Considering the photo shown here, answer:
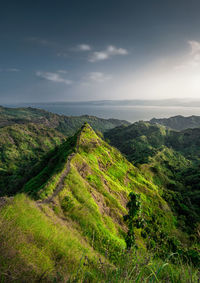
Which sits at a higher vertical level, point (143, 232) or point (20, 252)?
point (20, 252)

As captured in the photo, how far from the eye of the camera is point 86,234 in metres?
15.2

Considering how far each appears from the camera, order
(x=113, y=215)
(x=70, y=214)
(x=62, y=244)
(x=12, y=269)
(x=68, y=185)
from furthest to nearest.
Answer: (x=113, y=215), (x=68, y=185), (x=70, y=214), (x=62, y=244), (x=12, y=269)

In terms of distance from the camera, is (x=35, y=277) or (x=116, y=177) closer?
(x=35, y=277)

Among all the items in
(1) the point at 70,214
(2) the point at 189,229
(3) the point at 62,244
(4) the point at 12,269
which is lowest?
(2) the point at 189,229

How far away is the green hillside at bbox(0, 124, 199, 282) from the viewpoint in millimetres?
3207

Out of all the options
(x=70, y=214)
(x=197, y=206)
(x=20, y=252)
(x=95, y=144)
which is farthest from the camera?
(x=197, y=206)

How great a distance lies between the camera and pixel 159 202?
179 feet

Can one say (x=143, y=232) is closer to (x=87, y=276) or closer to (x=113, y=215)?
(x=113, y=215)

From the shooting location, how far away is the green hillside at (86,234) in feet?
10.5

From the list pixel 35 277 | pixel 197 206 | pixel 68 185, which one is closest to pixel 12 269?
pixel 35 277

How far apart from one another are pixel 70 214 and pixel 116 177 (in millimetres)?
29822

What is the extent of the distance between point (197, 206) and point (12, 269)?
114172 mm

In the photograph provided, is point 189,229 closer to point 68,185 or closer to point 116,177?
point 116,177

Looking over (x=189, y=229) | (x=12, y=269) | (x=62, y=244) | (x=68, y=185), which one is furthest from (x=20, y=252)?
(x=189, y=229)
